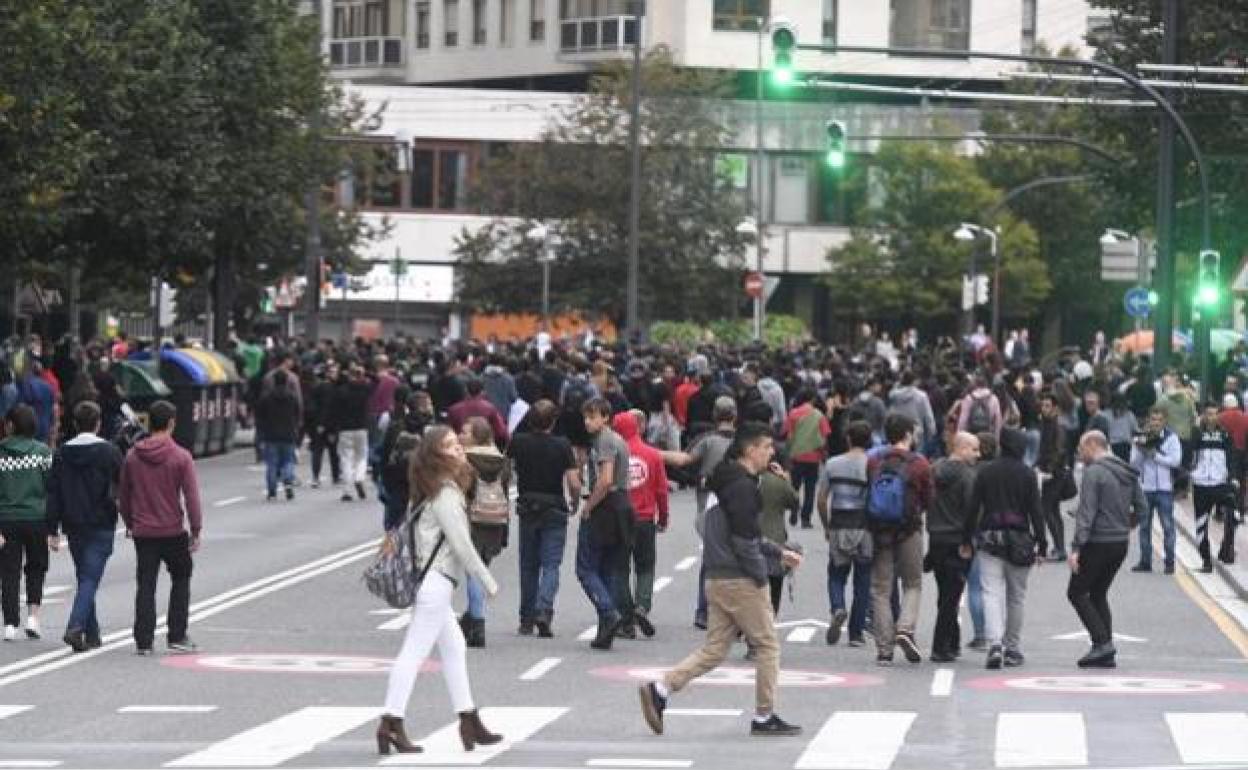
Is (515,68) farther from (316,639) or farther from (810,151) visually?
(316,639)

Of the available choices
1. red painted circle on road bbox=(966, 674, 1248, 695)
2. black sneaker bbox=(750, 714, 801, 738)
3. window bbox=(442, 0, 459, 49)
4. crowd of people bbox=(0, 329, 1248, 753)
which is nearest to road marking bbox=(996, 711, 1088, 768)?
black sneaker bbox=(750, 714, 801, 738)

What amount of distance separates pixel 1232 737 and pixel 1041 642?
7.02 metres

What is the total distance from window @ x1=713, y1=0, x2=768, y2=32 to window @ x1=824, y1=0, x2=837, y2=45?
2879 millimetres

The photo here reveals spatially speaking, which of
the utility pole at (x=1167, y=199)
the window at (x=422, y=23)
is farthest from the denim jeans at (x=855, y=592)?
the window at (x=422, y=23)

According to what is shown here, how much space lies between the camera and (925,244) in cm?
9806

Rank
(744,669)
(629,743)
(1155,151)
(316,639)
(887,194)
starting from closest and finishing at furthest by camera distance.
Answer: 1. (629,743)
2. (744,669)
3. (316,639)
4. (1155,151)
5. (887,194)

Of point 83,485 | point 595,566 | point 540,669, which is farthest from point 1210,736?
point 83,485

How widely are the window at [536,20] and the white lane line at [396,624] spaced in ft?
268

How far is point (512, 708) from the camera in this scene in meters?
19.2

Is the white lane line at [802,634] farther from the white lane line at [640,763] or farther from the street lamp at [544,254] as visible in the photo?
the street lamp at [544,254]

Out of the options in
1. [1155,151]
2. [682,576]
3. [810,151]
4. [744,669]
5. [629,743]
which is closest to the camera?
[629,743]

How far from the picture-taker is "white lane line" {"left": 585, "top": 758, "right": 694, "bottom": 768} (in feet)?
53.1

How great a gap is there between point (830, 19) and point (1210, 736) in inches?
3541

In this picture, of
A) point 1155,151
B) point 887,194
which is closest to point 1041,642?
point 1155,151
